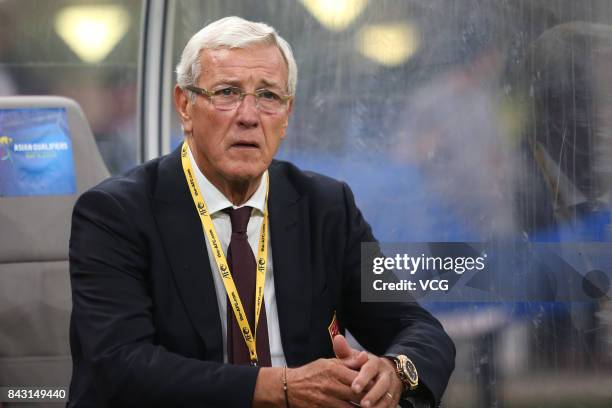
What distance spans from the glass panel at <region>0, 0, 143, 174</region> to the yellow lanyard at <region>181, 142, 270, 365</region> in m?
0.82

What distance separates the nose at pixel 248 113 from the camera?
1764 millimetres

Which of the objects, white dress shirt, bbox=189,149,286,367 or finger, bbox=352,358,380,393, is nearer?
finger, bbox=352,358,380,393

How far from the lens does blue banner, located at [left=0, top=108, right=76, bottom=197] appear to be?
2.45 meters

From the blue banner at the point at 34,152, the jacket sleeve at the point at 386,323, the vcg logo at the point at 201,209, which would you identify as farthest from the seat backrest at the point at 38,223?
the jacket sleeve at the point at 386,323

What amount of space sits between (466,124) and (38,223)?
1.34 metres

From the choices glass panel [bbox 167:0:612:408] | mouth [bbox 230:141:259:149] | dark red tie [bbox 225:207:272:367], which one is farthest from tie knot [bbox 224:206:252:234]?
glass panel [bbox 167:0:612:408]

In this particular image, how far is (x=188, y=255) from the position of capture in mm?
1682

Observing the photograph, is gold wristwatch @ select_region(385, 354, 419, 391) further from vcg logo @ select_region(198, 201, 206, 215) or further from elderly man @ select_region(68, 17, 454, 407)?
vcg logo @ select_region(198, 201, 206, 215)

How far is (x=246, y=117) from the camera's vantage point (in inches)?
69.4

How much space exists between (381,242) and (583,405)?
79 centimetres

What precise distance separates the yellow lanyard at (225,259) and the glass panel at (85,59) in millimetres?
825

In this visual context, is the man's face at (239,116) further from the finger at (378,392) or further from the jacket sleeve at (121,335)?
the finger at (378,392)

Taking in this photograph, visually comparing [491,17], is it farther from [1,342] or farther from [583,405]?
[1,342]

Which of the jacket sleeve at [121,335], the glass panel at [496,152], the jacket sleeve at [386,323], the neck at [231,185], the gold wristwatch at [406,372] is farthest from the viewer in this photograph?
the glass panel at [496,152]
